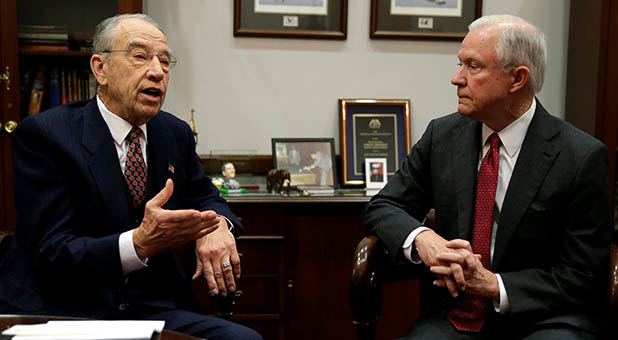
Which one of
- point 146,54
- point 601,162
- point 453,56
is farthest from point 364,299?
point 453,56

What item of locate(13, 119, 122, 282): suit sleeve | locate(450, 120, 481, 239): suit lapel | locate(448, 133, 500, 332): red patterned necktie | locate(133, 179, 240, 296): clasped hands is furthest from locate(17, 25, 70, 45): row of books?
locate(448, 133, 500, 332): red patterned necktie

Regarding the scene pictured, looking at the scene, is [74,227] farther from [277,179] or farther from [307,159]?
[307,159]

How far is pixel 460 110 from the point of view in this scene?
187 cm

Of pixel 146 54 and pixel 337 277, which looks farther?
pixel 337 277

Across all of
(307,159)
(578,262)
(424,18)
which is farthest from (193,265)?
(424,18)

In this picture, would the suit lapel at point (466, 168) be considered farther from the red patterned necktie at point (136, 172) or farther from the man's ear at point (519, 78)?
the red patterned necktie at point (136, 172)

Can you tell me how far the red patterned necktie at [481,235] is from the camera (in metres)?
1.78

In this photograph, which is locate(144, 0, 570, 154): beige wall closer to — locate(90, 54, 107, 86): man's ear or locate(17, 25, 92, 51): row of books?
locate(17, 25, 92, 51): row of books

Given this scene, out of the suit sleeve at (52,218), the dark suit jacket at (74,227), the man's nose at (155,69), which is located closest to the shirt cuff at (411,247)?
the dark suit jacket at (74,227)

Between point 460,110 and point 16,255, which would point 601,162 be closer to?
point 460,110

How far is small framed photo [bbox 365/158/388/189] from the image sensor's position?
10.8ft

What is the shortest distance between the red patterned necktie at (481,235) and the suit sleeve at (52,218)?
1.02 meters

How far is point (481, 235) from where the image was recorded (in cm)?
181

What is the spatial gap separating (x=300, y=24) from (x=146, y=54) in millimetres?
1529
